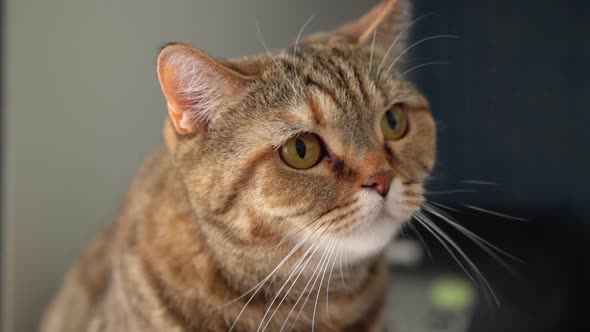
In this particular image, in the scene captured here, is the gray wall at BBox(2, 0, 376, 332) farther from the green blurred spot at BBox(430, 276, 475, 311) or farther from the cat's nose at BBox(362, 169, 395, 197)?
the green blurred spot at BBox(430, 276, 475, 311)

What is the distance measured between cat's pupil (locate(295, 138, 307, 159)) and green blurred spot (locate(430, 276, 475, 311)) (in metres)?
0.71

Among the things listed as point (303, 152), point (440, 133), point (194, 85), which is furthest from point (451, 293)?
point (194, 85)

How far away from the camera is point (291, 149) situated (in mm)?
909

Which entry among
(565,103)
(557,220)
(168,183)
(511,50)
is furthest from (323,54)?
(557,220)

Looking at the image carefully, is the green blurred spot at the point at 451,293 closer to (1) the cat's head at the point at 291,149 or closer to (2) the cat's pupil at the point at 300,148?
(1) the cat's head at the point at 291,149

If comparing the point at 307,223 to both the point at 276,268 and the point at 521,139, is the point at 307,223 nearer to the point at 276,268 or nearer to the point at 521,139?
the point at 276,268

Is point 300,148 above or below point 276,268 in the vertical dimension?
above

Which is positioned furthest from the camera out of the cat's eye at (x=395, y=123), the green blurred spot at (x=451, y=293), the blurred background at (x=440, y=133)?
the green blurred spot at (x=451, y=293)

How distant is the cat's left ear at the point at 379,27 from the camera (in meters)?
1.02

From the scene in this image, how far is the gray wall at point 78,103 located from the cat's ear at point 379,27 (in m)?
0.13

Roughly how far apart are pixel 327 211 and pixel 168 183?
0.34 m

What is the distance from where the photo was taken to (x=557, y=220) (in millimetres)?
1576

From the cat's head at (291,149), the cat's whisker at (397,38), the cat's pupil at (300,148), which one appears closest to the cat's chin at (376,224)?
the cat's head at (291,149)

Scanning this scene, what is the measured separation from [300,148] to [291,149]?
13 mm
